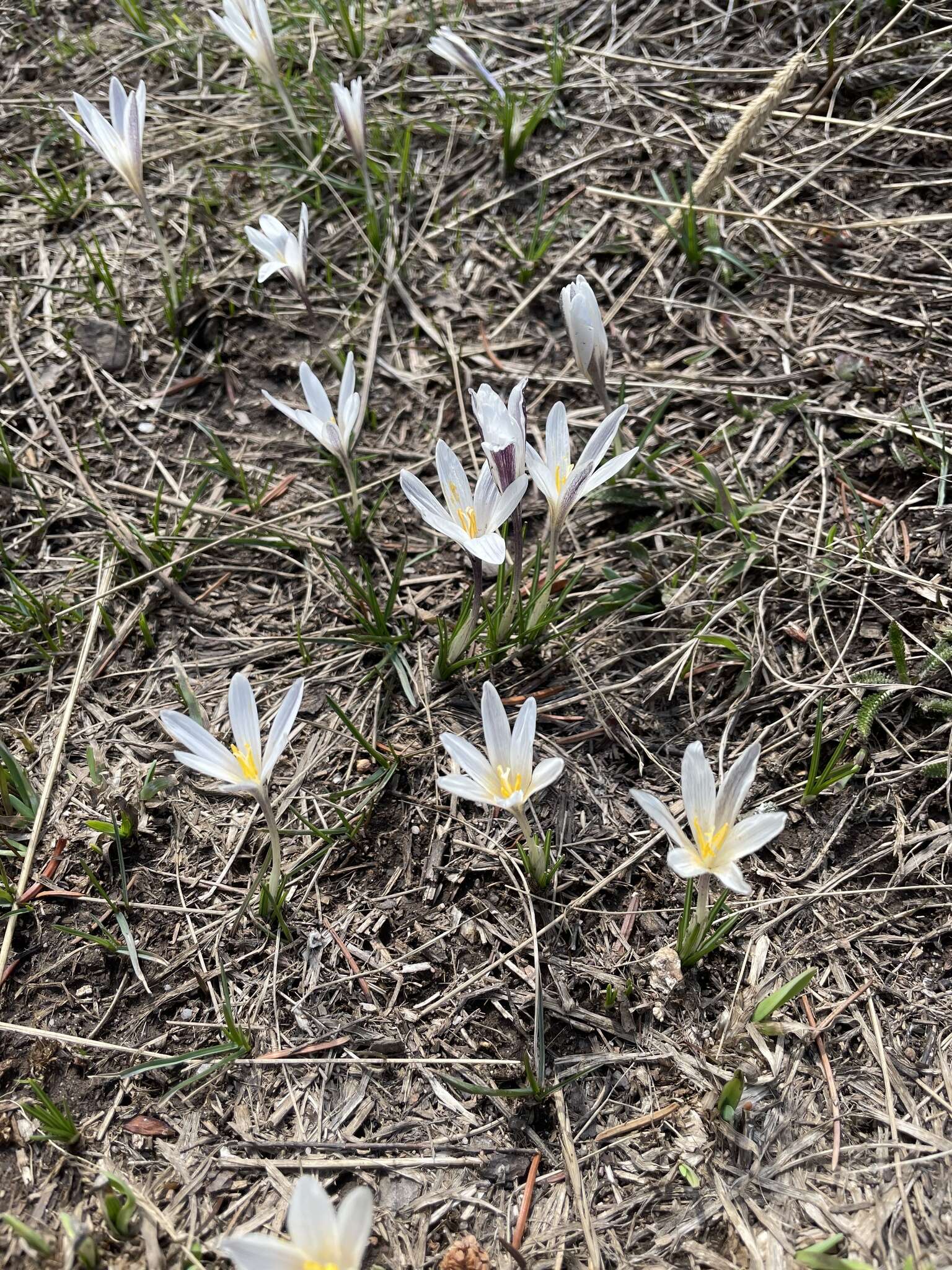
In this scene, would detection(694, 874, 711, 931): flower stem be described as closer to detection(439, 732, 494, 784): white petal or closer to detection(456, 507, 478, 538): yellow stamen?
detection(439, 732, 494, 784): white petal

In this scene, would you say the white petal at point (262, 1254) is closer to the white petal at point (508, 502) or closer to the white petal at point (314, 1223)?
the white petal at point (314, 1223)

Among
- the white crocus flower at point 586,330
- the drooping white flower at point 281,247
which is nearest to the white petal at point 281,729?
the white crocus flower at point 586,330

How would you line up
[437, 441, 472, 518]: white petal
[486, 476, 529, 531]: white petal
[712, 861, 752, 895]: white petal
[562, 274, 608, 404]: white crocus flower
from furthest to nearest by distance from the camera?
[562, 274, 608, 404]: white crocus flower
[437, 441, 472, 518]: white petal
[486, 476, 529, 531]: white petal
[712, 861, 752, 895]: white petal

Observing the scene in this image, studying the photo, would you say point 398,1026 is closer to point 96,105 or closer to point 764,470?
point 764,470

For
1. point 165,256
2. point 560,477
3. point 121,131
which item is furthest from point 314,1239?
point 121,131

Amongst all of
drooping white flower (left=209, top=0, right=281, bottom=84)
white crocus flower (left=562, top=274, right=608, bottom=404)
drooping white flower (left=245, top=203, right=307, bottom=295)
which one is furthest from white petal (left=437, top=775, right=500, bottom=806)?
drooping white flower (left=209, top=0, right=281, bottom=84)

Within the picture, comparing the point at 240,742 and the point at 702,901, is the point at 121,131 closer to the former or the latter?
the point at 240,742
